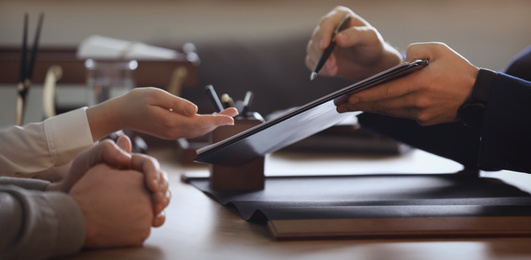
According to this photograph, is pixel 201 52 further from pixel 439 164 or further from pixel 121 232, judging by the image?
pixel 121 232

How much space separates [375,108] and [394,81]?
63mm

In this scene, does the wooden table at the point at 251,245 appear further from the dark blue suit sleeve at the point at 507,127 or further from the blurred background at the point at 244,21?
the blurred background at the point at 244,21

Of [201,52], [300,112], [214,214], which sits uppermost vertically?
[300,112]

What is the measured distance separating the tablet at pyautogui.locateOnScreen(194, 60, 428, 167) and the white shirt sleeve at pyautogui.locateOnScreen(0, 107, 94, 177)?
0.19m

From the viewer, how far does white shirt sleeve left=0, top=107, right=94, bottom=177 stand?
81 centimetres

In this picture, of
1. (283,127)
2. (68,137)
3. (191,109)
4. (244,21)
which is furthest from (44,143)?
(244,21)

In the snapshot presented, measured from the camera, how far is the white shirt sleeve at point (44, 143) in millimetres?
810

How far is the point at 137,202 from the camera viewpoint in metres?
0.56

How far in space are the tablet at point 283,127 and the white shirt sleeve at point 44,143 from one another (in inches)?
7.5

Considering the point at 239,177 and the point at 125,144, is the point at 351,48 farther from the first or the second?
the point at 125,144

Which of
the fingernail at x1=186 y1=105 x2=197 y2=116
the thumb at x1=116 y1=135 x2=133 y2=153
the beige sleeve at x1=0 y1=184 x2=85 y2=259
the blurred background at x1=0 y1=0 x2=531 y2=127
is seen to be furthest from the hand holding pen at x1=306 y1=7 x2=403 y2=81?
the blurred background at x1=0 y1=0 x2=531 y2=127

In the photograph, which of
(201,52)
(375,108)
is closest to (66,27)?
(201,52)

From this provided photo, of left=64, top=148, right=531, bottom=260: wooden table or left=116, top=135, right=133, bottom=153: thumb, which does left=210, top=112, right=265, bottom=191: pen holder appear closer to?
left=64, top=148, right=531, bottom=260: wooden table

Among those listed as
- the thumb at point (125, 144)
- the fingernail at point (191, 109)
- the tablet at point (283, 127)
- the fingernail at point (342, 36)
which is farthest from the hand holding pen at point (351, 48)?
the thumb at point (125, 144)
